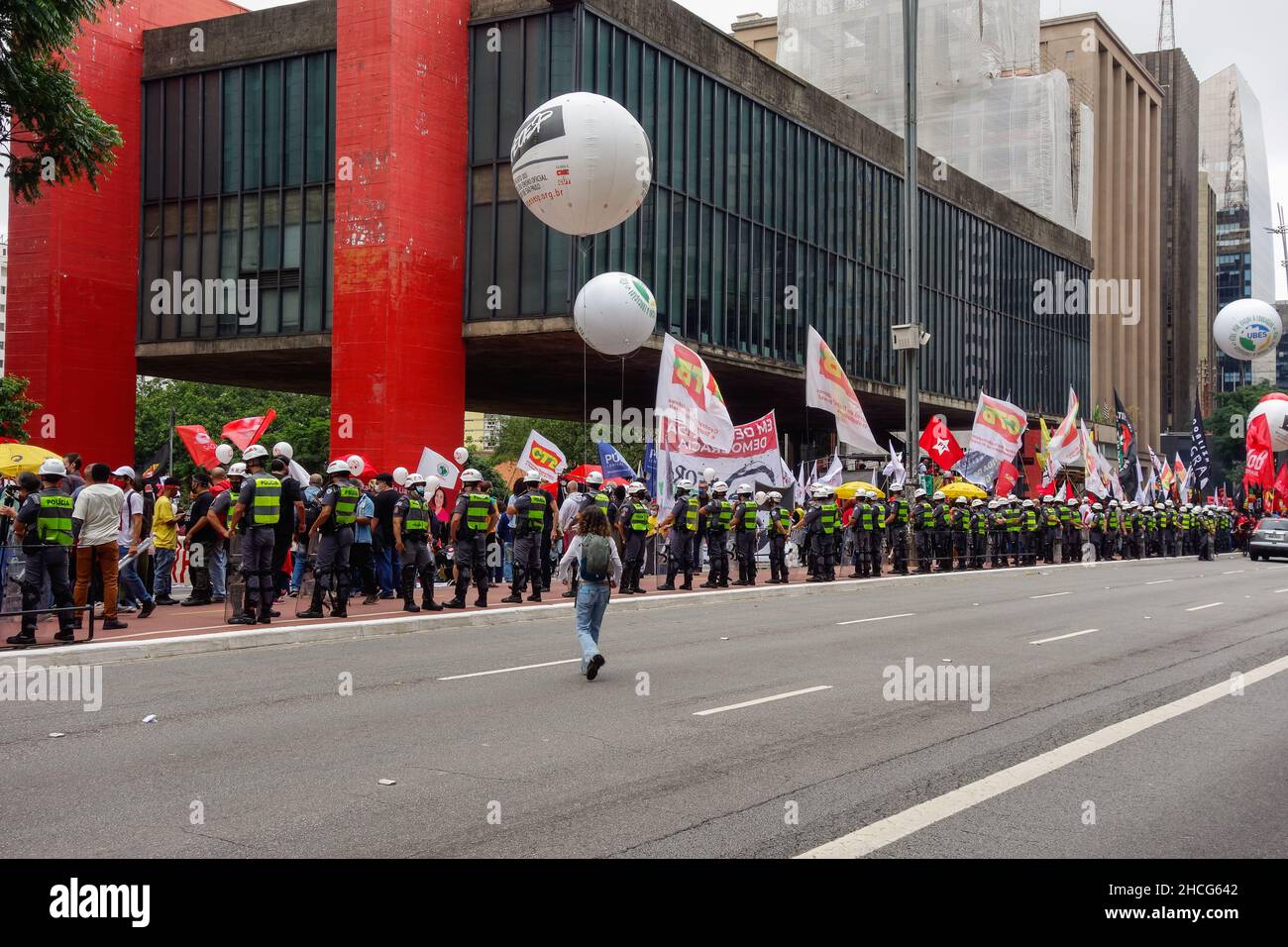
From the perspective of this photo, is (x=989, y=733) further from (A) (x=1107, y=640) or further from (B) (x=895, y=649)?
(A) (x=1107, y=640)

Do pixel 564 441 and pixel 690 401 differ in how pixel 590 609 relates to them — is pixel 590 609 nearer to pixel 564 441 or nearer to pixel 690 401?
pixel 690 401

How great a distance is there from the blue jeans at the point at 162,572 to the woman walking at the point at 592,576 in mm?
8509

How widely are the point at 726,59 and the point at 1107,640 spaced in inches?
1026

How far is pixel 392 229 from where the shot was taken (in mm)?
29625

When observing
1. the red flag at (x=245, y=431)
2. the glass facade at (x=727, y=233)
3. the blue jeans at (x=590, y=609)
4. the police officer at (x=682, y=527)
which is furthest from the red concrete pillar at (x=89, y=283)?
the blue jeans at (x=590, y=609)

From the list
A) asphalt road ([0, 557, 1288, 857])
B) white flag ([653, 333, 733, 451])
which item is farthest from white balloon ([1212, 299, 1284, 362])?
asphalt road ([0, 557, 1288, 857])

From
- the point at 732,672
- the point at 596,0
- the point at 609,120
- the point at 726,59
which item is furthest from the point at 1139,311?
the point at 732,672

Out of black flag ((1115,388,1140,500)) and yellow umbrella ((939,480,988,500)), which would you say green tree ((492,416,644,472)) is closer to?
black flag ((1115,388,1140,500))

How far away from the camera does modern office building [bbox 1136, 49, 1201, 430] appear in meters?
104

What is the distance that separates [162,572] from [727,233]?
22.6 m

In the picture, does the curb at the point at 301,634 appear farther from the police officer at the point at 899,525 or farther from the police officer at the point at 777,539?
the police officer at the point at 899,525

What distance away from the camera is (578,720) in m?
8.95

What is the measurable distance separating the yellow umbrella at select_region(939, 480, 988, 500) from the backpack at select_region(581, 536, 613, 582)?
2288 centimetres

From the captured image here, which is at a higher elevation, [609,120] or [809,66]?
[809,66]
